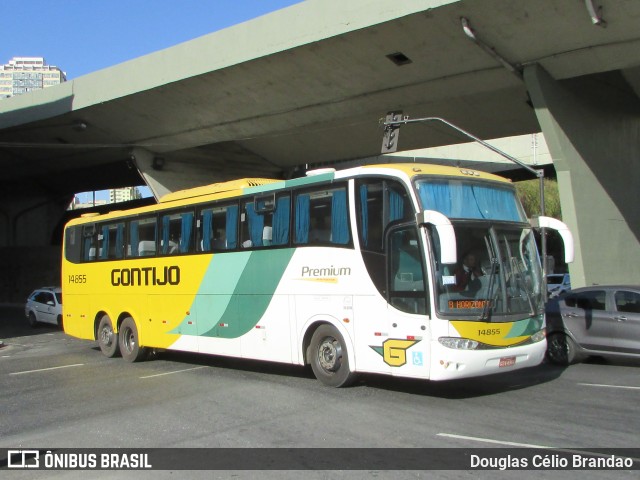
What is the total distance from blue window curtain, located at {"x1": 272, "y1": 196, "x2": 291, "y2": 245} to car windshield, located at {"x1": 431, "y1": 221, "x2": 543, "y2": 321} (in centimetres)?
324

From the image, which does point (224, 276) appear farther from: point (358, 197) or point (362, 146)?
point (362, 146)

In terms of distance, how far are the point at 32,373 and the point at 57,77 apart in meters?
178

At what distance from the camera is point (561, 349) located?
42.1 ft

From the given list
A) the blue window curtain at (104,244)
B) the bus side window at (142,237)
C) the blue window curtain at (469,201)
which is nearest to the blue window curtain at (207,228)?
the bus side window at (142,237)

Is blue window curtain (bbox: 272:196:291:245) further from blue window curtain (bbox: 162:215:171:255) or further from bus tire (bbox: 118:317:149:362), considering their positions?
bus tire (bbox: 118:317:149:362)

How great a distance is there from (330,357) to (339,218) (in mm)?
2274

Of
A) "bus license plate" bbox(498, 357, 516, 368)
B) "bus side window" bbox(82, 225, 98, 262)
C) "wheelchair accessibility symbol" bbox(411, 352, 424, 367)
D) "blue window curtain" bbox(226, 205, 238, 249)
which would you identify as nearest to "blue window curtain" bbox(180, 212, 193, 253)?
"blue window curtain" bbox(226, 205, 238, 249)

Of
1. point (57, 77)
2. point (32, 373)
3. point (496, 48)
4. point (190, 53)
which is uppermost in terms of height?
point (57, 77)

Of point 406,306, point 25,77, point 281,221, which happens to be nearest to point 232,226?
point 281,221

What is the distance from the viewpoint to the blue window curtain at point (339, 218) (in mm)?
10359

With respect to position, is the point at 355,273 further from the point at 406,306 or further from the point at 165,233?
the point at 165,233

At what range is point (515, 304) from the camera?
9.45 meters

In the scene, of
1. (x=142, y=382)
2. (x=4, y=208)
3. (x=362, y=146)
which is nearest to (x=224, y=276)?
(x=142, y=382)

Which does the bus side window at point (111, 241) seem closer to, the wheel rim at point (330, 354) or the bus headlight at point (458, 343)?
the wheel rim at point (330, 354)
